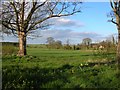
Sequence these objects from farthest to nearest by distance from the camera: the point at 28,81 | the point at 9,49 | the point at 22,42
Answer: the point at 9,49, the point at 22,42, the point at 28,81

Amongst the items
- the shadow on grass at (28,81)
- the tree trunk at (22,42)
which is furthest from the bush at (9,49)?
the shadow on grass at (28,81)

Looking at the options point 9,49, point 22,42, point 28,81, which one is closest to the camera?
point 28,81

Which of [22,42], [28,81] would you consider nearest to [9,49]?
[22,42]

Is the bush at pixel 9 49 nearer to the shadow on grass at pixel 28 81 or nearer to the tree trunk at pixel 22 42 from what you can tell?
the tree trunk at pixel 22 42

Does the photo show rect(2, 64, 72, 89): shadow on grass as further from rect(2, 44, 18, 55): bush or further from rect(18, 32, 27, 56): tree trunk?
rect(2, 44, 18, 55): bush

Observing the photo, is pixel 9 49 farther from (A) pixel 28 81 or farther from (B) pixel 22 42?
(A) pixel 28 81

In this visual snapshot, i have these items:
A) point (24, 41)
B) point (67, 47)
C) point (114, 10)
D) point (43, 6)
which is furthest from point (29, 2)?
point (67, 47)

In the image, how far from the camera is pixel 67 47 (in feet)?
227

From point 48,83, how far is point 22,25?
2228 centimetres

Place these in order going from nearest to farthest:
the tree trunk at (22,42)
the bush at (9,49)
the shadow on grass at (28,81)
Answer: the shadow on grass at (28,81)
the tree trunk at (22,42)
the bush at (9,49)

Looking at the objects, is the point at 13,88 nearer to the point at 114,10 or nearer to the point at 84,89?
the point at 84,89

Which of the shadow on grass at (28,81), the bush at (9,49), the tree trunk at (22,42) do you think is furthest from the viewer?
the bush at (9,49)

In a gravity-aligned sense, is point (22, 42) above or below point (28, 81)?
above

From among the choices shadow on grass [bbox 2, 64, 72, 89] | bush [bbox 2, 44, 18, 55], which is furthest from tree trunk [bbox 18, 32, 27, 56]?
shadow on grass [bbox 2, 64, 72, 89]
